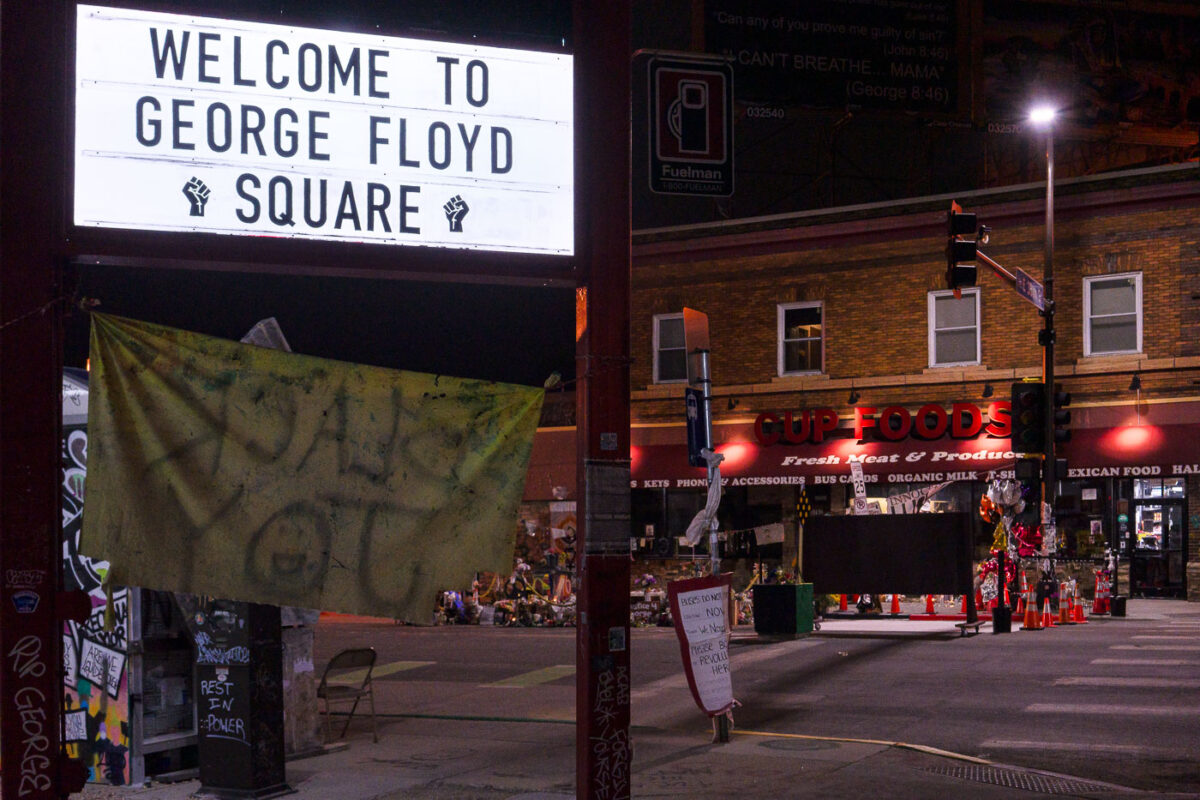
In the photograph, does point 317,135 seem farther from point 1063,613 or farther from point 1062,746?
point 1063,613

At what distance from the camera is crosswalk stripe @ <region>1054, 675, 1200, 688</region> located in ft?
47.8

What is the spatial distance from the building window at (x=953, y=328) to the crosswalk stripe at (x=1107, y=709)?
15101 mm

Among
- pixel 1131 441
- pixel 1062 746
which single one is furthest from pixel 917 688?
pixel 1131 441

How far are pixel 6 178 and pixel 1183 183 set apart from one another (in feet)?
79.2

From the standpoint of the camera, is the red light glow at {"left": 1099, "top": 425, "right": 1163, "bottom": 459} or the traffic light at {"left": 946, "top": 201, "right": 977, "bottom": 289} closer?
the traffic light at {"left": 946, "top": 201, "right": 977, "bottom": 289}

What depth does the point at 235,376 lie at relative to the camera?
6605mm

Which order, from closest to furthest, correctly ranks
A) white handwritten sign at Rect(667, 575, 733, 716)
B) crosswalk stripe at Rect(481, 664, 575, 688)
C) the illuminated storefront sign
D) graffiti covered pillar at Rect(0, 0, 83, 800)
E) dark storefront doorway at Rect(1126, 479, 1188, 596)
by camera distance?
1. graffiti covered pillar at Rect(0, 0, 83, 800)
2. white handwritten sign at Rect(667, 575, 733, 716)
3. crosswalk stripe at Rect(481, 664, 575, 688)
4. dark storefront doorway at Rect(1126, 479, 1188, 596)
5. the illuminated storefront sign

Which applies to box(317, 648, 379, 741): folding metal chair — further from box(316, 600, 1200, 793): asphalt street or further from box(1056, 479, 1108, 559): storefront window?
box(1056, 479, 1108, 559): storefront window

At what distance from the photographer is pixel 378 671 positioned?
1875cm

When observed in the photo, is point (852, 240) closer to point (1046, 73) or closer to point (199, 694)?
point (1046, 73)

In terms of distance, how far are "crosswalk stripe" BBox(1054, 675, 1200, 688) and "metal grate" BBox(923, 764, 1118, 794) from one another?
196 inches

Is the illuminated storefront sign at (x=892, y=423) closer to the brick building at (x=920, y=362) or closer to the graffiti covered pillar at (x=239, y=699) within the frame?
the brick building at (x=920, y=362)

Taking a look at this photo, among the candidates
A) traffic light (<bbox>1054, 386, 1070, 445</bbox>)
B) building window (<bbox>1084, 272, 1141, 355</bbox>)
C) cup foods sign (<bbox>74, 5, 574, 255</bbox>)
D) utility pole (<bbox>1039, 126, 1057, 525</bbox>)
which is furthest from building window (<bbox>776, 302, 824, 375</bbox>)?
cup foods sign (<bbox>74, 5, 574, 255</bbox>)

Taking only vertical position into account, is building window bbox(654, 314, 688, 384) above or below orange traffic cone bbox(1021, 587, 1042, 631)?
above
